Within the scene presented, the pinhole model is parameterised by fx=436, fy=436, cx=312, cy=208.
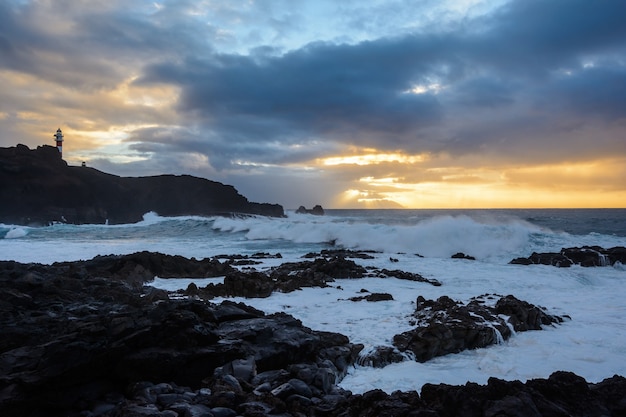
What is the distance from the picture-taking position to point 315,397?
5.21m

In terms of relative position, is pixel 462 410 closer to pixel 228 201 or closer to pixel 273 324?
pixel 273 324

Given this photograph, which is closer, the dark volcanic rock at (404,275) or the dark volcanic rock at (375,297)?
the dark volcanic rock at (375,297)

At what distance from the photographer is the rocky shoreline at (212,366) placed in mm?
4293

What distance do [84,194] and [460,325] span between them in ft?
244

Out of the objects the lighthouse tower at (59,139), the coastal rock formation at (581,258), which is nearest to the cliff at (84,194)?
the lighthouse tower at (59,139)

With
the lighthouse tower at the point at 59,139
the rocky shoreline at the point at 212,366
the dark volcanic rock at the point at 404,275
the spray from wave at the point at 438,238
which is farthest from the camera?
the lighthouse tower at the point at 59,139

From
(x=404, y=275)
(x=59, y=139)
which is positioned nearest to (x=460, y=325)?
(x=404, y=275)

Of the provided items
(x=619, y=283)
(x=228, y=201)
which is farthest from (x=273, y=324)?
(x=228, y=201)

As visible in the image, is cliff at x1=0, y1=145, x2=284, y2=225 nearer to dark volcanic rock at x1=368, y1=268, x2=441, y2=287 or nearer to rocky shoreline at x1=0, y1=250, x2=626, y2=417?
dark volcanic rock at x1=368, y1=268, x2=441, y2=287

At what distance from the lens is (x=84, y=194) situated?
233 feet

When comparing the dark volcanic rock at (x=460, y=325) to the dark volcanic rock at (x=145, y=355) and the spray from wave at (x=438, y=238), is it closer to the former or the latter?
the dark volcanic rock at (x=145, y=355)

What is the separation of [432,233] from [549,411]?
86.3ft

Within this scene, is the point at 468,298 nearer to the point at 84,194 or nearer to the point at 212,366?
the point at 212,366

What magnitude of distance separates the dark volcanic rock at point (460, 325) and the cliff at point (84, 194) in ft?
214
